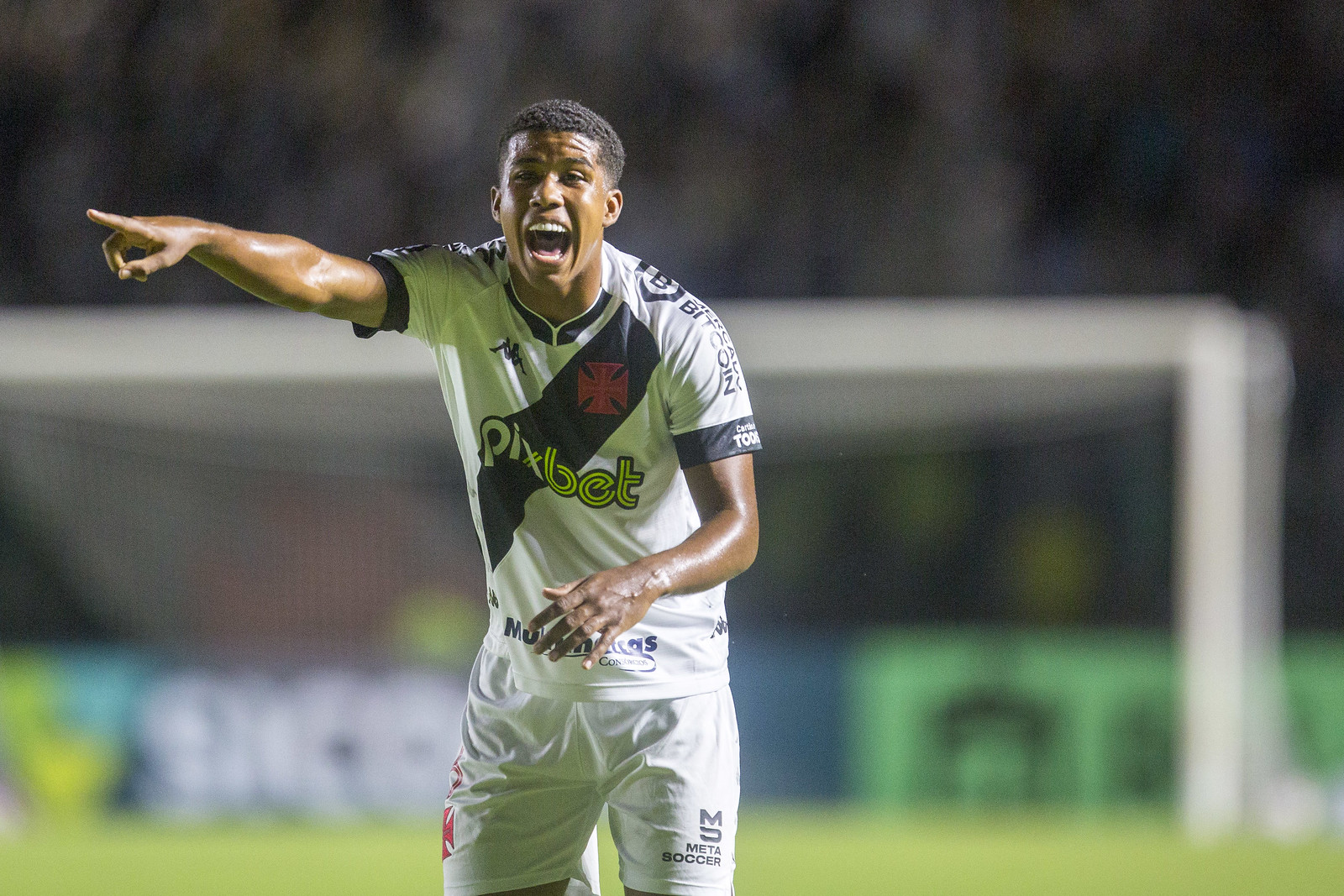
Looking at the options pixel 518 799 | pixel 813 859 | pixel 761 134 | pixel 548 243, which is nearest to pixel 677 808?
pixel 518 799

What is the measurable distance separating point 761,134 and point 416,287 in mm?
9091

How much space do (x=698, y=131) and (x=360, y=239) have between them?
2732 millimetres

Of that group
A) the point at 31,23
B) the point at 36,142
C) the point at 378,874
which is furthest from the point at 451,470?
the point at 31,23

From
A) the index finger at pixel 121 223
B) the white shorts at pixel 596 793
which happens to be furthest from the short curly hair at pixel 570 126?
the white shorts at pixel 596 793

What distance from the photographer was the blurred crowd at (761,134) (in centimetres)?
1066

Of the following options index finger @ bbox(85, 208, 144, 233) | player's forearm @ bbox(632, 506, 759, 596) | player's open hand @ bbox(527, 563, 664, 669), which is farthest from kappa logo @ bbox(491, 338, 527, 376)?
index finger @ bbox(85, 208, 144, 233)

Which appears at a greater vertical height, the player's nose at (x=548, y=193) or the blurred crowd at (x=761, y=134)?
the blurred crowd at (x=761, y=134)

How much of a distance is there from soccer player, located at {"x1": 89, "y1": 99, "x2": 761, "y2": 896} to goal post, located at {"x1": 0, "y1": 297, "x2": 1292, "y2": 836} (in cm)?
498

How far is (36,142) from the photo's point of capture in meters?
11.5

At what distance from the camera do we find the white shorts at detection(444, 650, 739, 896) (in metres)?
2.68

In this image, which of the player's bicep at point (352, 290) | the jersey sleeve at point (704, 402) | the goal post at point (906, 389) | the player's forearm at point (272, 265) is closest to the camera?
the player's forearm at point (272, 265)

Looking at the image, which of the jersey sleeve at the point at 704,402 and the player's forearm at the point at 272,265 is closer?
the player's forearm at the point at 272,265

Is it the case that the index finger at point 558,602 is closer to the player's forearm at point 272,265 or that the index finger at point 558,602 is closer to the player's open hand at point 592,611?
the player's open hand at point 592,611

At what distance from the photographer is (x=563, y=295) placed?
2.71m
